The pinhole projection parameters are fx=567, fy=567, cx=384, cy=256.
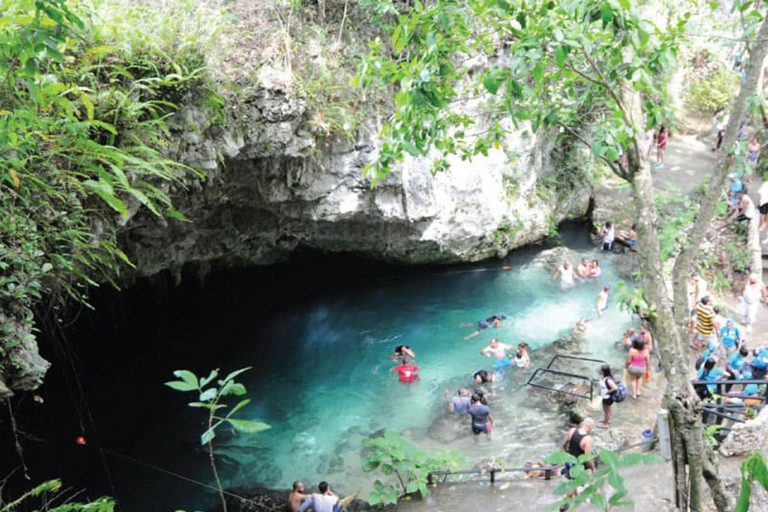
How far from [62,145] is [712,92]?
1994 cm

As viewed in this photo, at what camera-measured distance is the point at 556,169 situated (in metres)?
16.2

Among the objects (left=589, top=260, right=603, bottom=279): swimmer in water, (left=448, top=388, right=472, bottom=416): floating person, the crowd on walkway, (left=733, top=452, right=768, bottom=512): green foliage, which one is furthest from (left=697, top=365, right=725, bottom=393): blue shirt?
(left=733, top=452, right=768, bottom=512): green foliage

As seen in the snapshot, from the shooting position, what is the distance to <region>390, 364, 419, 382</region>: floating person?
11867 mm

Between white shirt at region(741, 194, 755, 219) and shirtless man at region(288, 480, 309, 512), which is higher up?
white shirt at region(741, 194, 755, 219)

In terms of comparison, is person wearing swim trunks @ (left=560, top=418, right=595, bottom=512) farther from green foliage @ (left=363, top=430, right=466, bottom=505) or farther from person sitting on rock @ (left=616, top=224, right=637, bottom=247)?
person sitting on rock @ (left=616, top=224, right=637, bottom=247)

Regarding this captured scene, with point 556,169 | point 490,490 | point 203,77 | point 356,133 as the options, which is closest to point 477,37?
point 203,77

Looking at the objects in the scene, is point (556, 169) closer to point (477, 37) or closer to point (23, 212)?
point (477, 37)

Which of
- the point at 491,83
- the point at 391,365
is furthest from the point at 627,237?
the point at 491,83

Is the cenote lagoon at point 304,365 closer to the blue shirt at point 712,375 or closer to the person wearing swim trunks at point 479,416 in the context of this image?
the person wearing swim trunks at point 479,416

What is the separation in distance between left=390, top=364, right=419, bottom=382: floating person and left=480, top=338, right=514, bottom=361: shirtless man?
5.25 feet

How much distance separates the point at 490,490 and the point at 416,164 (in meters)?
6.42

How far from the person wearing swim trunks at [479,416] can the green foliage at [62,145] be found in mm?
6152

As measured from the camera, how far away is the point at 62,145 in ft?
17.5

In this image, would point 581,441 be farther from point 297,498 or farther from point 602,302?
point 602,302
